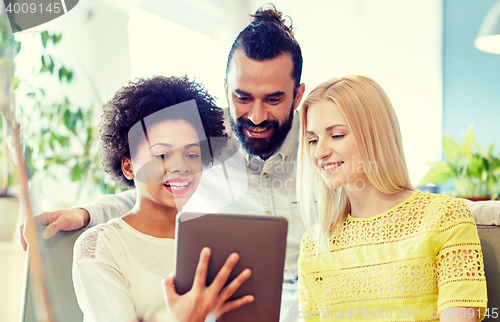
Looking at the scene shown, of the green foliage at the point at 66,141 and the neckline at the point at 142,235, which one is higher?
the green foliage at the point at 66,141

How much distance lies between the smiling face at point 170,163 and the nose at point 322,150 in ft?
0.69

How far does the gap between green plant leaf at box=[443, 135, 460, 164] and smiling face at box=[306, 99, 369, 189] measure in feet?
4.21

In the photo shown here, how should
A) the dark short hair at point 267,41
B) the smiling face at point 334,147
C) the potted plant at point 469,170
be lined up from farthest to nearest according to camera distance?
the potted plant at point 469,170
the dark short hair at point 267,41
the smiling face at point 334,147

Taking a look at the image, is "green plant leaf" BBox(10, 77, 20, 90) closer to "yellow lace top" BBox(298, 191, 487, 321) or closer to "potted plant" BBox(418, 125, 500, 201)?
"yellow lace top" BBox(298, 191, 487, 321)

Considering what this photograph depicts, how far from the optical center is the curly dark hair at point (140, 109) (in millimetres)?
661

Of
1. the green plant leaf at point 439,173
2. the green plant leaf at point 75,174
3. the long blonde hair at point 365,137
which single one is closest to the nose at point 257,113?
the long blonde hair at point 365,137

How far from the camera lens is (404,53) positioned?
1.93 metres

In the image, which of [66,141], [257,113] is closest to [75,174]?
[66,141]

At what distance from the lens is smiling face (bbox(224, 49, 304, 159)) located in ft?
2.78

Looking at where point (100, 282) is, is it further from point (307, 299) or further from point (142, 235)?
point (307, 299)

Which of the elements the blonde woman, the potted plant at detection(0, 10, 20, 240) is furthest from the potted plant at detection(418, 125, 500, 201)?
the potted plant at detection(0, 10, 20, 240)

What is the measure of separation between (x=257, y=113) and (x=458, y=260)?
18.0 inches

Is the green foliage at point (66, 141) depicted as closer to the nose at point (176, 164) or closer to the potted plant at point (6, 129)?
the potted plant at point (6, 129)

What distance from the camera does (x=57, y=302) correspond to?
0.88 m
